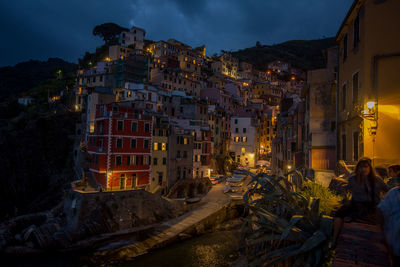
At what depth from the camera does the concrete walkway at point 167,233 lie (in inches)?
1036

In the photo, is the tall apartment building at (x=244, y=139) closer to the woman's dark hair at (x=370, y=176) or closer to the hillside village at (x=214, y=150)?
the hillside village at (x=214, y=150)

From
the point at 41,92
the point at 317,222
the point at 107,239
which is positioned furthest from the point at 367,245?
the point at 41,92

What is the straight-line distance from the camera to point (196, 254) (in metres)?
26.4

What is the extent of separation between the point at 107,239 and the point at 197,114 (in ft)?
103

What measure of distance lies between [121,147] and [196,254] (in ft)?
54.0

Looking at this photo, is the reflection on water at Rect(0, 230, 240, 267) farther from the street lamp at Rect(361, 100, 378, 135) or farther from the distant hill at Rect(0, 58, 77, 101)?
the distant hill at Rect(0, 58, 77, 101)

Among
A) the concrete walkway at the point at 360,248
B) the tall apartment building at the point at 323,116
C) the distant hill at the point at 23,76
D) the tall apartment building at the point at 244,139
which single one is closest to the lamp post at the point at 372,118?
the concrete walkway at the point at 360,248

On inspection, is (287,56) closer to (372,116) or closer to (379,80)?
(379,80)

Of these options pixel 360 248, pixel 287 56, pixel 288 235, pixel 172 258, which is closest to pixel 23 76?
pixel 172 258

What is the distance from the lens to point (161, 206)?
3366 cm

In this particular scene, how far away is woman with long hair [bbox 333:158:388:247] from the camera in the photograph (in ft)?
16.4

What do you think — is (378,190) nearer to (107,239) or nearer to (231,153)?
(107,239)

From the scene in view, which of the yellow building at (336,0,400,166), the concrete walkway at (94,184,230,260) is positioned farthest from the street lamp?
the concrete walkway at (94,184,230,260)

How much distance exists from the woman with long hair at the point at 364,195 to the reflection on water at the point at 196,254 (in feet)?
64.3
